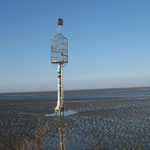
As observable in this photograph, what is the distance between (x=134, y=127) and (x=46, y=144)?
8944 millimetres

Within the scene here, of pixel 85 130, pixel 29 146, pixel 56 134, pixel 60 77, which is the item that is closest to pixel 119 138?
pixel 85 130

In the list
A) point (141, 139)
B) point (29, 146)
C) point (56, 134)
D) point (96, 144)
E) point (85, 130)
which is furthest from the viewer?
point (85, 130)

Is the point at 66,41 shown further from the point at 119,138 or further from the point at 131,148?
the point at 131,148

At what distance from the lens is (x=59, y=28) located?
30203 millimetres

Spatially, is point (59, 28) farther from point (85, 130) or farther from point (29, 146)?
point (29, 146)

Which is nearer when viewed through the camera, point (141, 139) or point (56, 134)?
point (141, 139)

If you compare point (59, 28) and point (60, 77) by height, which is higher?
point (59, 28)

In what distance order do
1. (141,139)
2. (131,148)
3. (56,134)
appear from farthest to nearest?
(56,134) < (141,139) < (131,148)

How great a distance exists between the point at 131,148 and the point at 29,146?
6420 mm

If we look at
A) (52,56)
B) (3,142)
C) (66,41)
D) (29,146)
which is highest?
(66,41)

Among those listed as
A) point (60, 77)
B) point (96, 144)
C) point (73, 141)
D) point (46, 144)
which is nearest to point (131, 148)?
point (96, 144)

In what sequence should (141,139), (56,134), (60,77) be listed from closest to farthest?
(141,139) < (56,134) < (60,77)

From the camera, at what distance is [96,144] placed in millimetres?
13773

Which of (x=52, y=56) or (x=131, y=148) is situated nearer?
(x=131, y=148)
